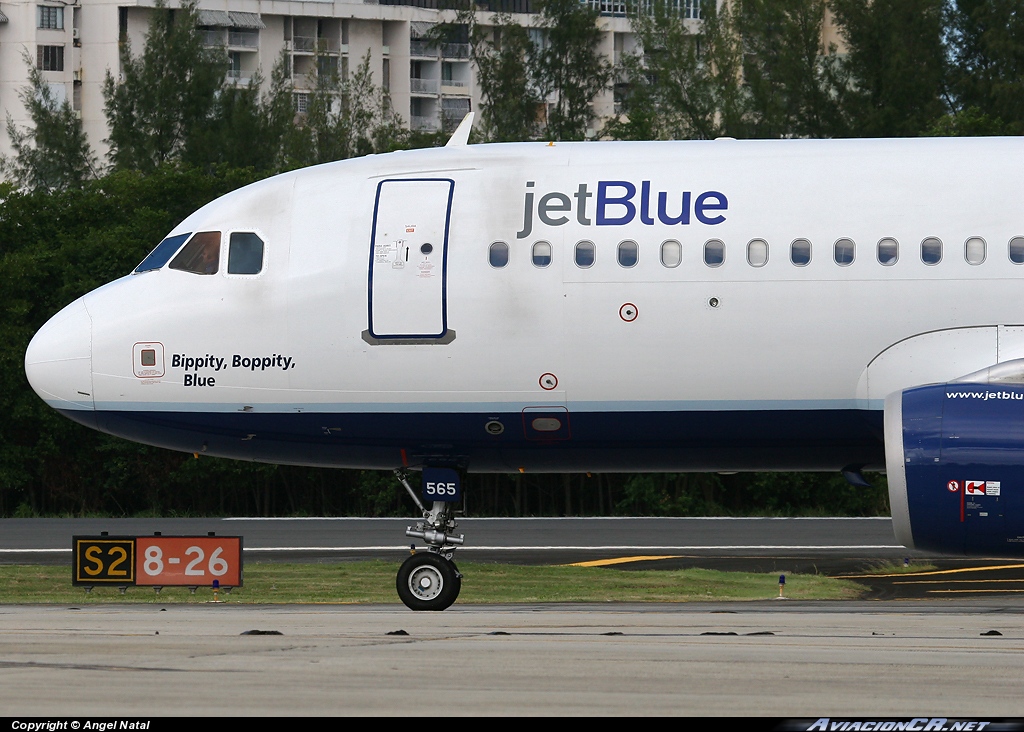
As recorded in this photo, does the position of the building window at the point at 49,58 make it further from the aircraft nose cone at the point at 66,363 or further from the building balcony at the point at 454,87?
the aircraft nose cone at the point at 66,363

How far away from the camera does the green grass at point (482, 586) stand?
24.5 metres

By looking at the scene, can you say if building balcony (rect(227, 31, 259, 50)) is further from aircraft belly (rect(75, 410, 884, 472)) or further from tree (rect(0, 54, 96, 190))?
aircraft belly (rect(75, 410, 884, 472))

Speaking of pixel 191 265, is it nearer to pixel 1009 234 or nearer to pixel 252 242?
pixel 252 242

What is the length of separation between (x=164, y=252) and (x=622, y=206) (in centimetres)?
569

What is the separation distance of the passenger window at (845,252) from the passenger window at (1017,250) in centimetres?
171

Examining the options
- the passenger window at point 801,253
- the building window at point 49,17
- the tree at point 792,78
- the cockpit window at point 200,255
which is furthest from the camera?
the building window at point 49,17

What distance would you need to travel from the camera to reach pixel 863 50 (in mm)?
63625

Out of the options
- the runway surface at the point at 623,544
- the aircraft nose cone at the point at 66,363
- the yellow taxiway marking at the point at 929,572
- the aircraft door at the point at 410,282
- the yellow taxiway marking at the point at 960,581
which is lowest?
the runway surface at the point at 623,544

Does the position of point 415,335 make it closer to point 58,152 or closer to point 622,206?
point 622,206

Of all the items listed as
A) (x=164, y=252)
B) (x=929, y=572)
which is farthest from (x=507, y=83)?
(x=164, y=252)

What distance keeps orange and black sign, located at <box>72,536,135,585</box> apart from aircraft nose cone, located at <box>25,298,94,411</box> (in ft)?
16.7

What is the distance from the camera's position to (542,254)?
59.7 feet

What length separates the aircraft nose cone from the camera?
61.3 feet

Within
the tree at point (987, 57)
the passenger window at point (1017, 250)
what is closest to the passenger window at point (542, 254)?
the passenger window at point (1017, 250)
